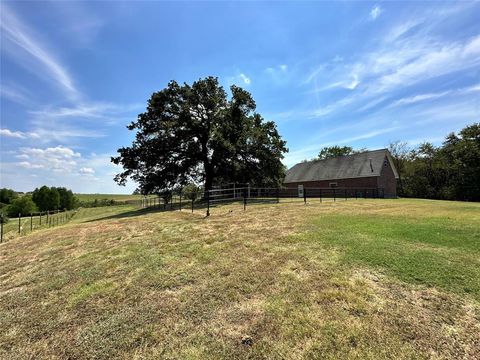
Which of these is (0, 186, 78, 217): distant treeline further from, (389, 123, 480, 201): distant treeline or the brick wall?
(389, 123, 480, 201): distant treeline

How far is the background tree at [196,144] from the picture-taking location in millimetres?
26000

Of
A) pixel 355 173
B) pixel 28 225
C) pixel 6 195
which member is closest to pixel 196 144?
pixel 28 225

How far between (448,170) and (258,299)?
46.0 metres

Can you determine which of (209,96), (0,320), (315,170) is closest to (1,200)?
(209,96)

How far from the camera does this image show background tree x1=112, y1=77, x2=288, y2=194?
26.0 metres

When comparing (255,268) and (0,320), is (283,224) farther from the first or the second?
(0,320)

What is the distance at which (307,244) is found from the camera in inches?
287

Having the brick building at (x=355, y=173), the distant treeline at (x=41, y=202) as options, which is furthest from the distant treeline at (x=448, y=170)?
the distant treeline at (x=41, y=202)

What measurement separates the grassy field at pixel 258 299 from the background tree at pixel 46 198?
52.8 metres

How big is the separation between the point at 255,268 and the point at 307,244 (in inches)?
80.2

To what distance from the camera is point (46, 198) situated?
169 feet

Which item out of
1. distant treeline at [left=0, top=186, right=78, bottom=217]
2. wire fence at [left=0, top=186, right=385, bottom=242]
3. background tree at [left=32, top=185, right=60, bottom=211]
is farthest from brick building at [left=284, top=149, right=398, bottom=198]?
background tree at [left=32, top=185, right=60, bottom=211]

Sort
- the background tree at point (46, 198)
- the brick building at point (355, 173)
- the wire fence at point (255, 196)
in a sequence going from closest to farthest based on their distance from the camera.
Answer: the wire fence at point (255, 196), the brick building at point (355, 173), the background tree at point (46, 198)

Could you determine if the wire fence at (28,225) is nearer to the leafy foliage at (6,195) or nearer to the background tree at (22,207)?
the background tree at (22,207)
